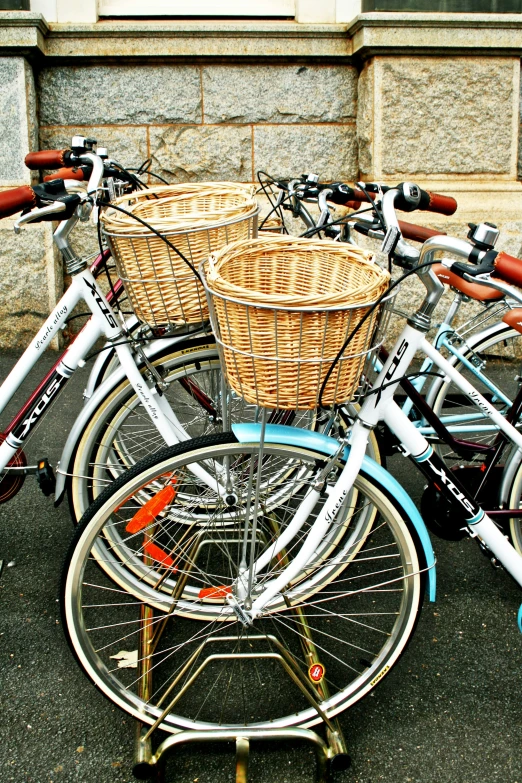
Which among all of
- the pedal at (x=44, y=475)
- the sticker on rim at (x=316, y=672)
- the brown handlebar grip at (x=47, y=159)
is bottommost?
the sticker on rim at (x=316, y=672)

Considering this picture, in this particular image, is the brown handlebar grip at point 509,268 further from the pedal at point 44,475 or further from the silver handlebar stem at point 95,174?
the pedal at point 44,475

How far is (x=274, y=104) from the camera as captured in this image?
5.52 meters

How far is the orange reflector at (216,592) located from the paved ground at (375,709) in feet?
1.45

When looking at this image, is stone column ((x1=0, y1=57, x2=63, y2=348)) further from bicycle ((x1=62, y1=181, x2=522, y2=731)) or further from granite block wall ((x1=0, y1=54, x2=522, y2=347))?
bicycle ((x1=62, y1=181, x2=522, y2=731))

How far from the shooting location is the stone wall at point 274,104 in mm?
5219

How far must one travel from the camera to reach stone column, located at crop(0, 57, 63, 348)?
5.14 meters

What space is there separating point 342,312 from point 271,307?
168mm

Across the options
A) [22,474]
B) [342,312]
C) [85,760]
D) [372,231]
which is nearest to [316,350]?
[342,312]

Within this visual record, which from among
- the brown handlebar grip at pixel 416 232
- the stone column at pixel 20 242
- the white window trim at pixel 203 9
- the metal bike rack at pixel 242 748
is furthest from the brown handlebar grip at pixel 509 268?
the white window trim at pixel 203 9

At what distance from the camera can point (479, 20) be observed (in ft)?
17.1

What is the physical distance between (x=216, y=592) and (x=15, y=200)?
1327mm

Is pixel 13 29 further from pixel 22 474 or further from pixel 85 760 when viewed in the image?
pixel 85 760

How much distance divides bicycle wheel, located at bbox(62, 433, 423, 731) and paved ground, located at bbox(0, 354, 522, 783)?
13 cm

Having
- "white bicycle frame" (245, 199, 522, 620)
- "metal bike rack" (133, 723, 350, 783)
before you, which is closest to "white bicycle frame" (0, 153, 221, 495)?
"white bicycle frame" (245, 199, 522, 620)
